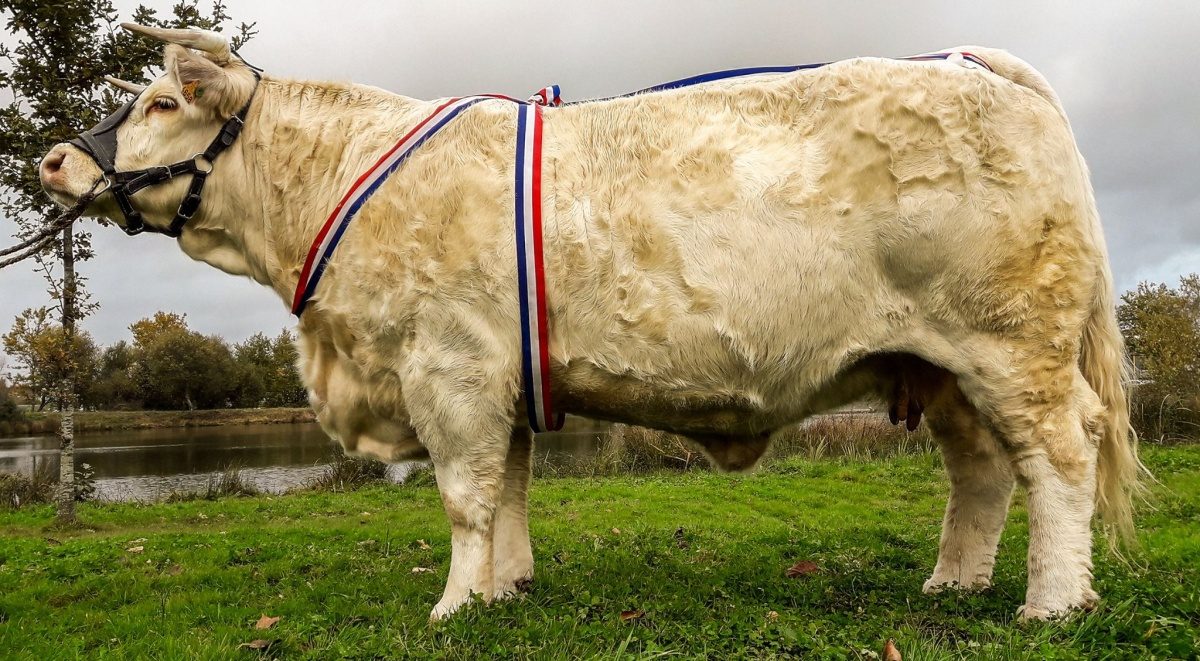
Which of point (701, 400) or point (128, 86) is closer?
point (701, 400)

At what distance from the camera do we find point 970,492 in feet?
14.7

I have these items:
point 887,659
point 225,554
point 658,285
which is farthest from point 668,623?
point 225,554

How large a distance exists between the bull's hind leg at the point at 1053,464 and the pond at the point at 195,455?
9.83m

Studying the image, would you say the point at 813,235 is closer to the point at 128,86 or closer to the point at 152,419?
the point at 128,86

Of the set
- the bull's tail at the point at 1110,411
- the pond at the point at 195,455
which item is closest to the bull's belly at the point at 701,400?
the bull's tail at the point at 1110,411

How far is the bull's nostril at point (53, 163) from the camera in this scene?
14.0 feet

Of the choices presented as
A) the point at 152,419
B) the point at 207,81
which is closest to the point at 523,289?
the point at 207,81

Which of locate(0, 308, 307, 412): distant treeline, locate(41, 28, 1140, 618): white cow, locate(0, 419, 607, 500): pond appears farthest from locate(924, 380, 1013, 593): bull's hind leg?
locate(0, 308, 307, 412): distant treeline

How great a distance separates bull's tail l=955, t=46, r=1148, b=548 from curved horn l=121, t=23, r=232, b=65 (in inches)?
178

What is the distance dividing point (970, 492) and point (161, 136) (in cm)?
505

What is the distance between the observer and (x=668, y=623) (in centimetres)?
358

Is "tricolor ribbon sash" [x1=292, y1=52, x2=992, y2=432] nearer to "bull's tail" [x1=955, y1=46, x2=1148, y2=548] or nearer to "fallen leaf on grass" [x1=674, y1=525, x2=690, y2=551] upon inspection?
"bull's tail" [x1=955, y1=46, x2=1148, y2=548]

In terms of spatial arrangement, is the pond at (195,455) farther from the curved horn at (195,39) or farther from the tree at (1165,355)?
the tree at (1165,355)

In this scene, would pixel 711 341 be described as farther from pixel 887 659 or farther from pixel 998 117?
pixel 998 117
